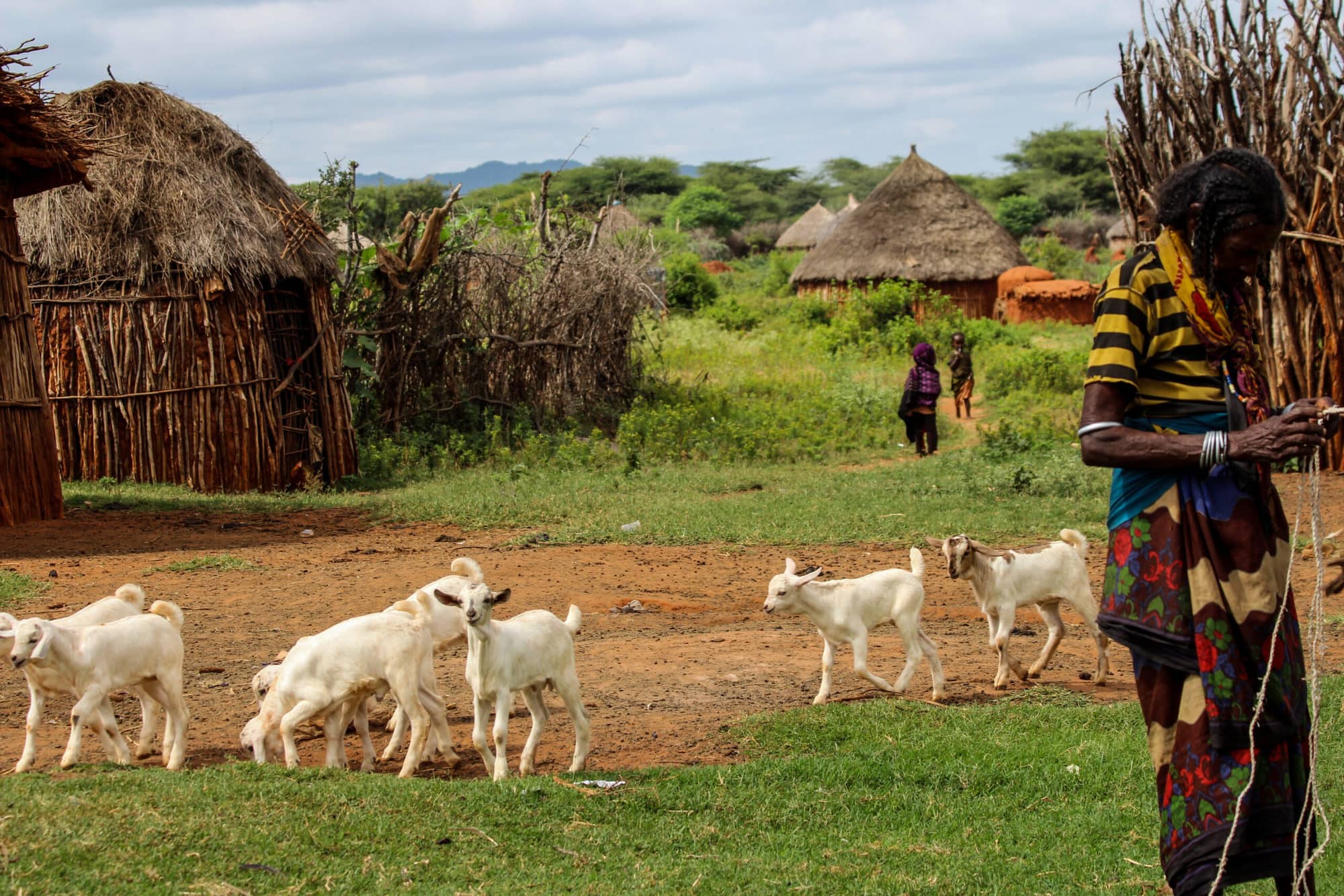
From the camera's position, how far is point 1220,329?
11.6ft

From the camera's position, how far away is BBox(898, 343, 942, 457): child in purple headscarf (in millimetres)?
15453

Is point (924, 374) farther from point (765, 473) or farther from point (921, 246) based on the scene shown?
point (921, 246)

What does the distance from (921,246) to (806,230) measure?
73.0 ft

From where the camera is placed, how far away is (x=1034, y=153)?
61969mm

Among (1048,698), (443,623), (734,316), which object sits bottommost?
(1048,698)

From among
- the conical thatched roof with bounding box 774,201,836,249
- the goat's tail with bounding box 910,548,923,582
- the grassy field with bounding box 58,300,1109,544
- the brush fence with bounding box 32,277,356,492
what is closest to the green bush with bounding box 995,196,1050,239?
the conical thatched roof with bounding box 774,201,836,249

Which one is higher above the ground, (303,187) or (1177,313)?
(303,187)

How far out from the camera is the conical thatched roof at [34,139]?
34.4 feet

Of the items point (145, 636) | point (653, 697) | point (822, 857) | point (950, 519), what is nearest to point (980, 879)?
point (822, 857)

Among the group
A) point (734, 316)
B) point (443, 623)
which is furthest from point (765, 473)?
point (734, 316)

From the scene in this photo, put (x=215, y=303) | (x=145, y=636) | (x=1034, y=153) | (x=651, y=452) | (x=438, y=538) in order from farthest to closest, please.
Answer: (x=1034, y=153) < (x=651, y=452) < (x=215, y=303) < (x=438, y=538) < (x=145, y=636)

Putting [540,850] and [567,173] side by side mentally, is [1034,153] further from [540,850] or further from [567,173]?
[540,850]

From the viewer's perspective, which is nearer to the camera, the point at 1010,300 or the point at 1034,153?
the point at 1010,300

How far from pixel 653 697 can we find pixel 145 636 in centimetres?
243
